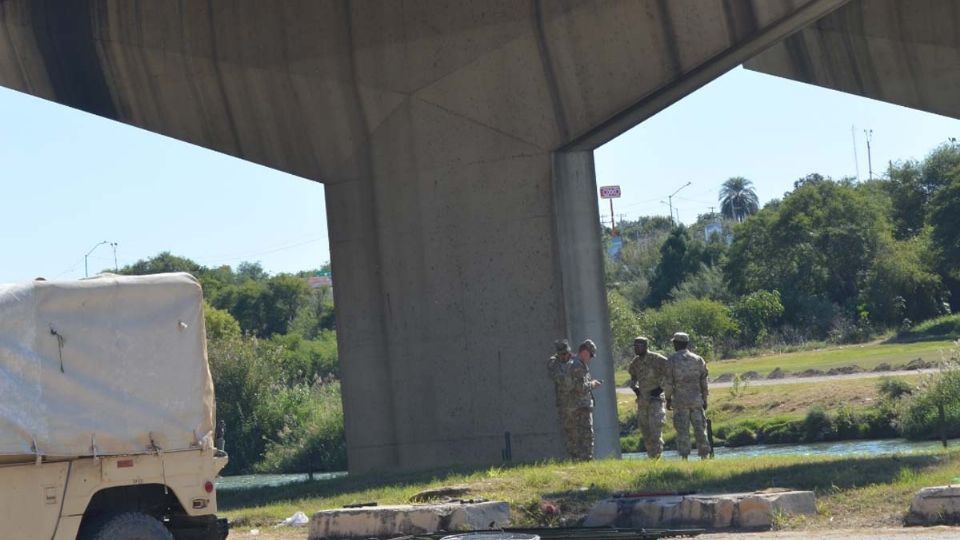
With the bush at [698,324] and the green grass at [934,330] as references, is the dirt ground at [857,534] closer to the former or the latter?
the green grass at [934,330]

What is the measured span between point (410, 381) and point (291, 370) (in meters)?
28.2

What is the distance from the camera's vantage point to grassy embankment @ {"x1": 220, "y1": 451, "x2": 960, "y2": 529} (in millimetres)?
14195

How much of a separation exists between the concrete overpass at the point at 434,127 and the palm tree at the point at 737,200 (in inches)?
5759

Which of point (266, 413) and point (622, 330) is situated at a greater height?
point (622, 330)

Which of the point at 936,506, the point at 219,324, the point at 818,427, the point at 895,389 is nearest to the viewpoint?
the point at 936,506

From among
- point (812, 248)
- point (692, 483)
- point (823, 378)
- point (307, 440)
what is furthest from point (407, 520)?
point (812, 248)

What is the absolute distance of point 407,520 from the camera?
49.1ft

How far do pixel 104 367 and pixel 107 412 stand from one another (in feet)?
1.26

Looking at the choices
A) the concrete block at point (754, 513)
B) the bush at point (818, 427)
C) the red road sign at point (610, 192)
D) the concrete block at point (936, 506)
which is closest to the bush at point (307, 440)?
the bush at point (818, 427)

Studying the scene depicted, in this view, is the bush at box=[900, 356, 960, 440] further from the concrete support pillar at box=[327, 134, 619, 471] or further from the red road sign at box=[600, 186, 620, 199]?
the red road sign at box=[600, 186, 620, 199]

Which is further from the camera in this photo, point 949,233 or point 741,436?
point 949,233

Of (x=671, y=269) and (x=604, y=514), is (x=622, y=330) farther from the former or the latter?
(x=604, y=514)

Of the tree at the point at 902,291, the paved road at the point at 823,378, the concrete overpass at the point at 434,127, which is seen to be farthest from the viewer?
the tree at the point at 902,291

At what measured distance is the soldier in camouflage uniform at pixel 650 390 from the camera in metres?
19.9
